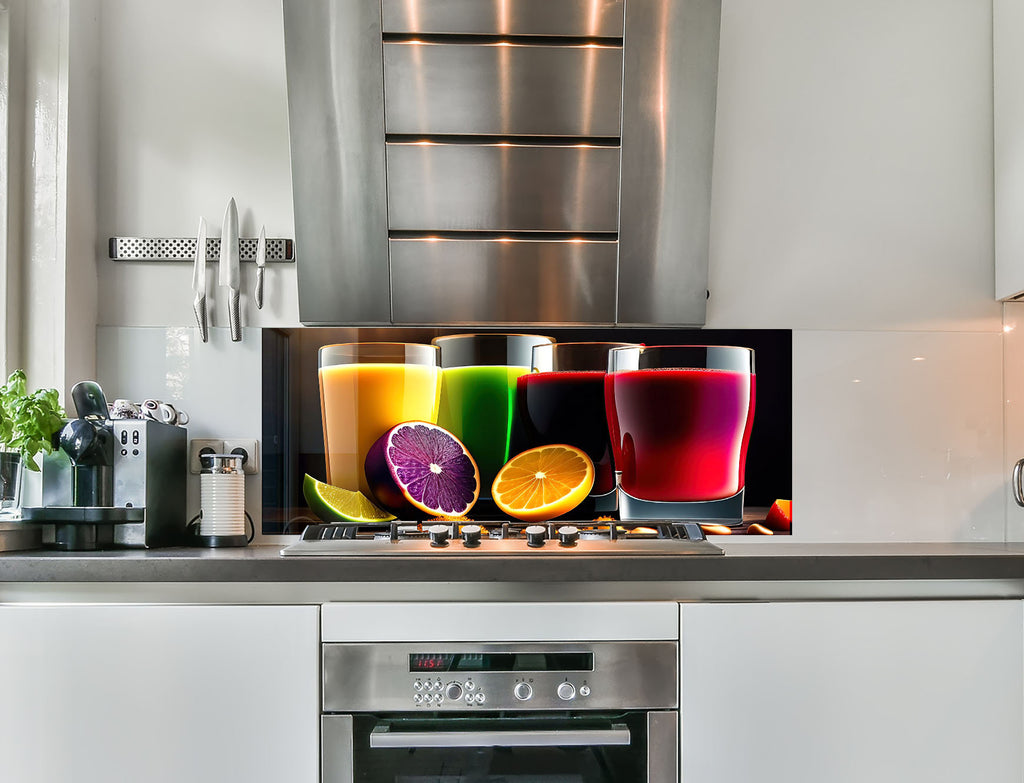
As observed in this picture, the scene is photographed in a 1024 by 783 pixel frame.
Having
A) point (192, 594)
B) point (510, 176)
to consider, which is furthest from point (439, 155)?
point (192, 594)

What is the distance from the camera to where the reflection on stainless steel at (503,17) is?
1774mm

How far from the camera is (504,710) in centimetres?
140

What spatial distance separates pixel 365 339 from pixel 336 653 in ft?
2.58

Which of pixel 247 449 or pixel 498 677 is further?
pixel 247 449

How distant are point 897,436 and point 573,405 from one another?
0.76 m

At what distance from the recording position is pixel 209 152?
1931mm

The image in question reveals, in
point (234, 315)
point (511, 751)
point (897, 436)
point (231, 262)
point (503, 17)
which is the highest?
point (503, 17)

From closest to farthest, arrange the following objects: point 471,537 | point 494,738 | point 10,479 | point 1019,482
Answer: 1. point 494,738
2. point 471,537
3. point 10,479
4. point 1019,482

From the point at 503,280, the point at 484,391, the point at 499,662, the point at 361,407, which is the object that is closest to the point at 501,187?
the point at 503,280

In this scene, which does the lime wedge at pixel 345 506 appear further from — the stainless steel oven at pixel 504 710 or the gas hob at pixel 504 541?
the stainless steel oven at pixel 504 710

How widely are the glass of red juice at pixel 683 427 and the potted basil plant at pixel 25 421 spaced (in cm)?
116

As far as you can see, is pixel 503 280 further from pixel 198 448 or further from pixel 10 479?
pixel 10 479

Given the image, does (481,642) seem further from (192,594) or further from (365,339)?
(365,339)

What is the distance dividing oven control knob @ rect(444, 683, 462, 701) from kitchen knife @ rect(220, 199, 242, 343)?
0.95 meters
